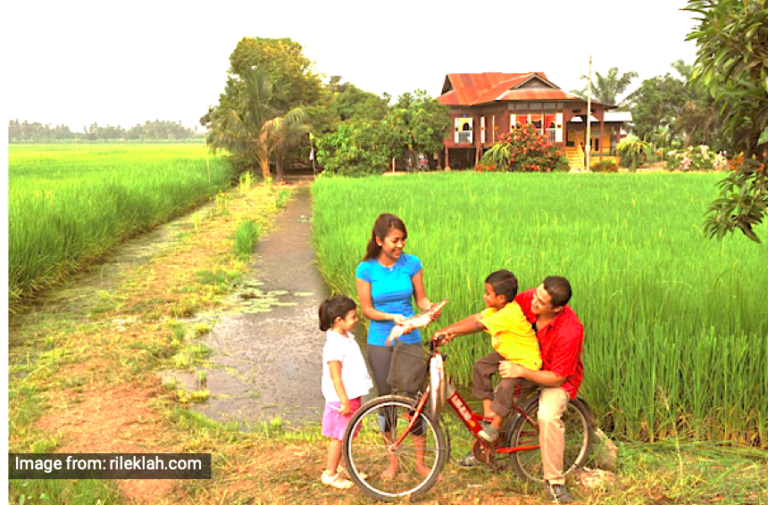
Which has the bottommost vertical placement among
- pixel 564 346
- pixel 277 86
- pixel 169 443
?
pixel 169 443

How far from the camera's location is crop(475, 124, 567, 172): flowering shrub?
2244cm

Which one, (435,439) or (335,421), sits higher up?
(335,421)

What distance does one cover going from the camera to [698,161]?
25.3 metres

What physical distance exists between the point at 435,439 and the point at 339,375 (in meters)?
0.60

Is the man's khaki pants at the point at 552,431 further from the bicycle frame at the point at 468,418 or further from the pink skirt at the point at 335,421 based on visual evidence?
the pink skirt at the point at 335,421

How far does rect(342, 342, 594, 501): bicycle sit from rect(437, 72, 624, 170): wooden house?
25.8 metres

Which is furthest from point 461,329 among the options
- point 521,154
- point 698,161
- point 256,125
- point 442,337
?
point 256,125

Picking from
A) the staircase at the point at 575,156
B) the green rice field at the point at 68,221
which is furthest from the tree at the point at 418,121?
the green rice field at the point at 68,221

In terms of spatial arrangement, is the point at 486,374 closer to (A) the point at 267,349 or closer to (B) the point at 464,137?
(A) the point at 267,349

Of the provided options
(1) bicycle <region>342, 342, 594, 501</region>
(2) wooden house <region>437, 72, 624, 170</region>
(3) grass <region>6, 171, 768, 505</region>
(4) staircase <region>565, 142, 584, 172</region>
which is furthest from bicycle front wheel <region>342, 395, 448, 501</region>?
(4) staircase <region>565, 142, 584, 172</region>

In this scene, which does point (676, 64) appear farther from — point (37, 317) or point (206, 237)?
point (37, 317)

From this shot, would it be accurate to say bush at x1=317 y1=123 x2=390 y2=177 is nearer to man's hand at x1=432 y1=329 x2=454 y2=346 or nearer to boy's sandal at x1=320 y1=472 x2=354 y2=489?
boy's sandal at x1=320 y1=472 x2=354 y2=489

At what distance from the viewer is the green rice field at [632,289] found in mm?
A: 3803

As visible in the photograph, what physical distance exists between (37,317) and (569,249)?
5509mm
